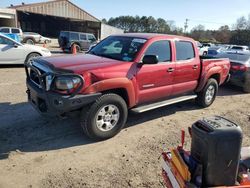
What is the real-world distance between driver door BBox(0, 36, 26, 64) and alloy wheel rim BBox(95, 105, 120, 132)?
7.85 m

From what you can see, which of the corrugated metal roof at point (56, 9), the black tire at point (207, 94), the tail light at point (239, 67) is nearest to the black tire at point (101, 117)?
the black tire at point (207, 94)

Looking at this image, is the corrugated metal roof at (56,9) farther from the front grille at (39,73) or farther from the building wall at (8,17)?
the front grille at (39,73)

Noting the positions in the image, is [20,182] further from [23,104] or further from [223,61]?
[223,61]

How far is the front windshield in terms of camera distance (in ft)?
15.8

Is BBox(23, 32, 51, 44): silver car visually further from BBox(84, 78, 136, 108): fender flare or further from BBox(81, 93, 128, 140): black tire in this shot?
BBox(81, 93, 128, 140): black tire

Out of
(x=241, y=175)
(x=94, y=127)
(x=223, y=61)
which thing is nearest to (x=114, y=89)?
(x=94, y=127)

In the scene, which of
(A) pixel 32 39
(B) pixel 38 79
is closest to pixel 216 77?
(B) pixel 38 79

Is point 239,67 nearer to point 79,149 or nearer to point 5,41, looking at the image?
point 79,149

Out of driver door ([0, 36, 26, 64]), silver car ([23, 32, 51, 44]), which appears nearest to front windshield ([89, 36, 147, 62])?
driver door ([0, 36, 26, 64])

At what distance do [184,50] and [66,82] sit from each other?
3.10 metres

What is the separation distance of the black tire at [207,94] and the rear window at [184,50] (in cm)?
101

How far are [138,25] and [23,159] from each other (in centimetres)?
9517

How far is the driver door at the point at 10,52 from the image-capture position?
10.3 metres

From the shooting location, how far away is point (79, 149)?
406 centimetres
